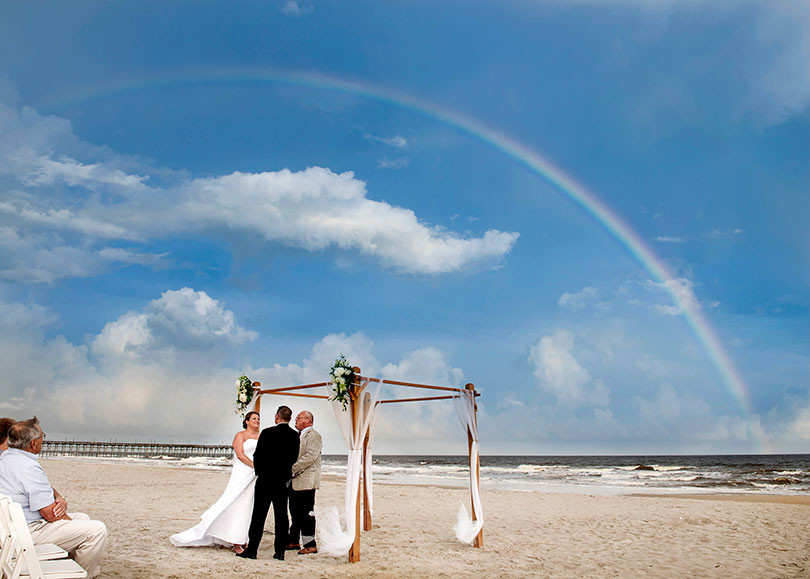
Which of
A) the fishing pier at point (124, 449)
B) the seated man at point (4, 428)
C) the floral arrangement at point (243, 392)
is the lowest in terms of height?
the fishing pier at point (124, 449)

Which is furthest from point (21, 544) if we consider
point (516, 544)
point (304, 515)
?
point (516, 544)

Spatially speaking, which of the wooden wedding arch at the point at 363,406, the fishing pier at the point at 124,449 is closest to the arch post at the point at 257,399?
the wooden wedding arch at the point at 363,406

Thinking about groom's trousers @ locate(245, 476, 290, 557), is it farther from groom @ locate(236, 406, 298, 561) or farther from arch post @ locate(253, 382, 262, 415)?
arch post @ locate(253, 382, 262, 415)

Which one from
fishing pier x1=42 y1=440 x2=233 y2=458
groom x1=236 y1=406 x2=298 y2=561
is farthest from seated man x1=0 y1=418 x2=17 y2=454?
fishing pier x1=42 y1=440 x2=233 y2=458

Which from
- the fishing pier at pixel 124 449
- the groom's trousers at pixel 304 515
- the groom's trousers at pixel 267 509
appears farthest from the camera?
the fishing pier at pixel 124 449

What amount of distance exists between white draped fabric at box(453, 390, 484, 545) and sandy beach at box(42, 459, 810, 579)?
0.25 metres

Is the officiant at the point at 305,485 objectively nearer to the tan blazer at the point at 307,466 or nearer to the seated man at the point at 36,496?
the tan blazer at the point at 307,466

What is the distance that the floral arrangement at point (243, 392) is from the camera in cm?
923

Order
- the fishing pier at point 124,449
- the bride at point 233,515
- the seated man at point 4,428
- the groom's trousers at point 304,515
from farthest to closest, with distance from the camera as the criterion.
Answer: the fishing pier at point 124,449 → the groom's trousers at point 304,515 → the bride at point 233,515 → the seated man at point 4,428

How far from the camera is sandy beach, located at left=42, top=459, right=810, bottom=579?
661cm

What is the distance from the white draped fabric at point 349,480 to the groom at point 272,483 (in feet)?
1.81

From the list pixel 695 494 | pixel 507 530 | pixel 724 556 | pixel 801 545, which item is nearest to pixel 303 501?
pixel 507 530

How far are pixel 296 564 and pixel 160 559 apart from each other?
1.54 meters

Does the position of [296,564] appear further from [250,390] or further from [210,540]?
[250,390]
